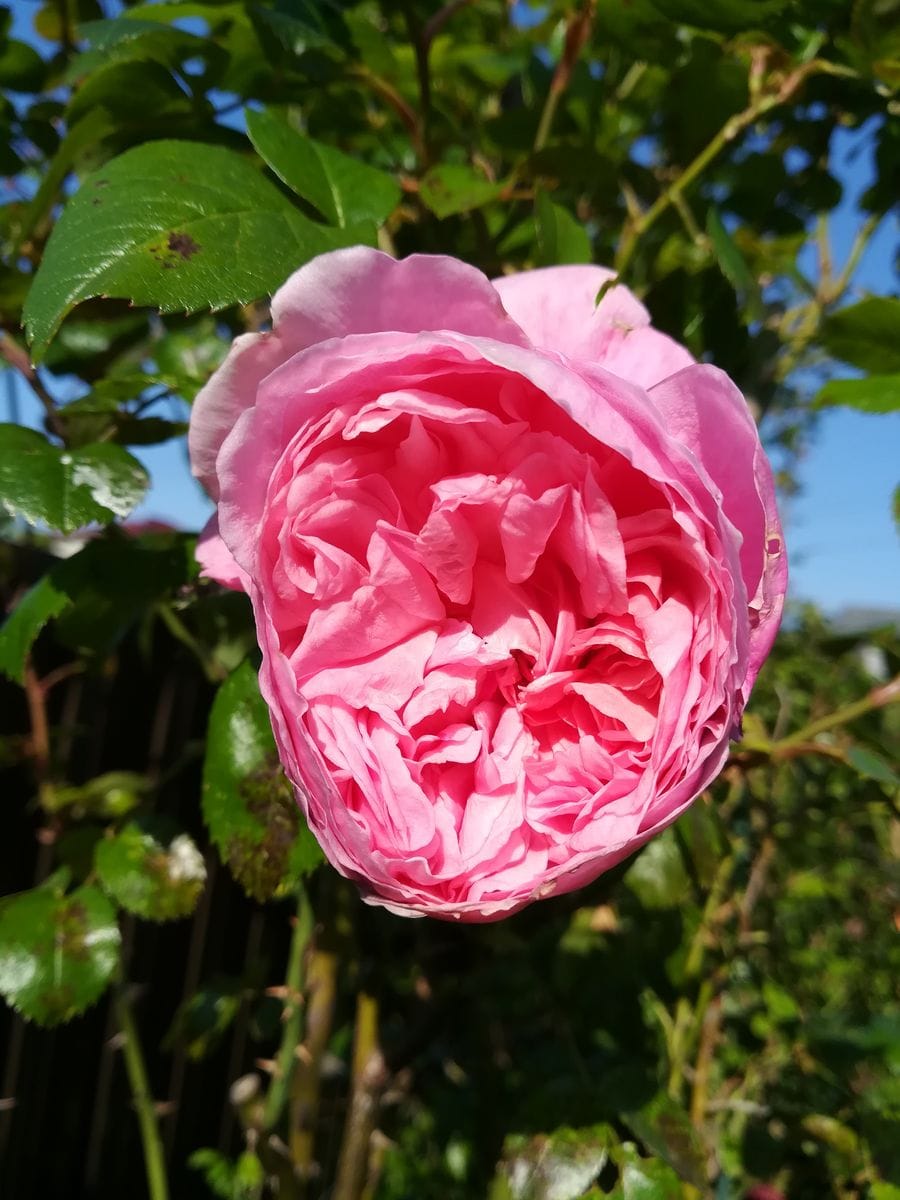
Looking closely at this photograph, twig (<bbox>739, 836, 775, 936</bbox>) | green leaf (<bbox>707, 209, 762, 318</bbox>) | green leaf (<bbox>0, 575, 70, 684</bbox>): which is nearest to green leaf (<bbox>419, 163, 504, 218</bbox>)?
green leaf (<bbox>707, 209, 762, 318</bbox>)

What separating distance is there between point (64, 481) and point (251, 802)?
0.23 meters

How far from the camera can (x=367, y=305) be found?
0.42 metres

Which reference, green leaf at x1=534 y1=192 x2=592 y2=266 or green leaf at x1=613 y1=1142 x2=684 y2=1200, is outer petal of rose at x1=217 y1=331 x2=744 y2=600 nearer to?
green leaf at x1=534 y1=192 x2=592 y2=266

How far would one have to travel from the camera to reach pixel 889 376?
62 cm

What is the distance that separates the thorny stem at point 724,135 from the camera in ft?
2.24

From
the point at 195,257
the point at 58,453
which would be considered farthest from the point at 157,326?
the point at 195,257

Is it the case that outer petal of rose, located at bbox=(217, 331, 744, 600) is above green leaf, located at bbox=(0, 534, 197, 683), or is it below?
above

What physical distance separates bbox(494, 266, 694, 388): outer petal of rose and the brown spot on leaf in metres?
0.16

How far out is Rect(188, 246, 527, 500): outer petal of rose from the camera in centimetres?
41

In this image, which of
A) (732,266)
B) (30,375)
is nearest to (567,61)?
(732,266)

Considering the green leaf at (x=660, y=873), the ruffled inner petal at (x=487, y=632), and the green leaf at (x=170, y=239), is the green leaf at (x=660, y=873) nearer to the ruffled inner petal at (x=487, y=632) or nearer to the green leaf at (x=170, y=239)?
the ruffled inner petal at (x=487, y=632)

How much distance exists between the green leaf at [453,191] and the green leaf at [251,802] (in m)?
0.32

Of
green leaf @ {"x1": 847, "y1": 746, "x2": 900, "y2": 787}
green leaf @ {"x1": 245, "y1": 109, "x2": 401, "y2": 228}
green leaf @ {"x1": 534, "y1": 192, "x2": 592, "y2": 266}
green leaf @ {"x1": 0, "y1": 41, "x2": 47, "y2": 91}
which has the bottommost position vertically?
green leaf @ {"x1": 847, "y1": 746, "x2": 900, "y2": 787}

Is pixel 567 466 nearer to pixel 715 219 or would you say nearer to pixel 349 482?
pixel 349 482
